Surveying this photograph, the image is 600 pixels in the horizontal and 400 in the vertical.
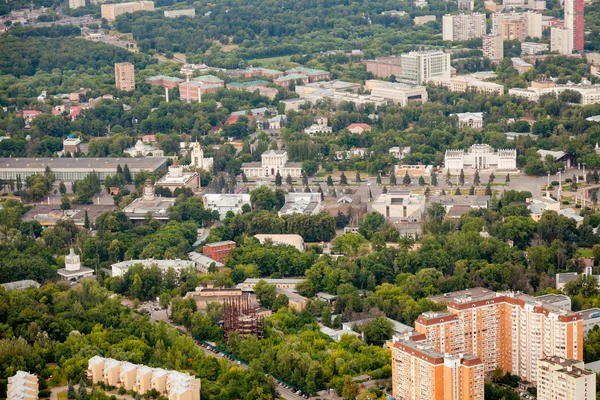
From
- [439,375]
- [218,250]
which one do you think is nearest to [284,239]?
[218,250]

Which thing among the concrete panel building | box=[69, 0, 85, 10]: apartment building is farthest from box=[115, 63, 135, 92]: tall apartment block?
box=[69, 0, 85, 10]: apartment building

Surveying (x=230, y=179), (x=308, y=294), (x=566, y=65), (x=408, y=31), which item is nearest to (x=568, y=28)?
(x=566, y=65)

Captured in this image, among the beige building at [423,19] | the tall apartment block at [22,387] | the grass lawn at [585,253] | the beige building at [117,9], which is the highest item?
the beige building at [117,9]

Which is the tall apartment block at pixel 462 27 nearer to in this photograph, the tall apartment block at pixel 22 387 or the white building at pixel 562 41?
the white building at pixel 562 41

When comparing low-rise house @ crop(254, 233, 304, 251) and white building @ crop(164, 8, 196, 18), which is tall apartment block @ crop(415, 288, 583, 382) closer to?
low-rise house @ crop(254, 233, 304, 251)

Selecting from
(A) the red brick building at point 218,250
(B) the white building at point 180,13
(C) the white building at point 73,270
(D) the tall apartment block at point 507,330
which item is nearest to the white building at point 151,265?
(C) the white building at point 73,270

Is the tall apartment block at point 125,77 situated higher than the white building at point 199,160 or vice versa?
the tall apartment block at point 125,77

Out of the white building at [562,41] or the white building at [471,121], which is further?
the white building at [562,41]
